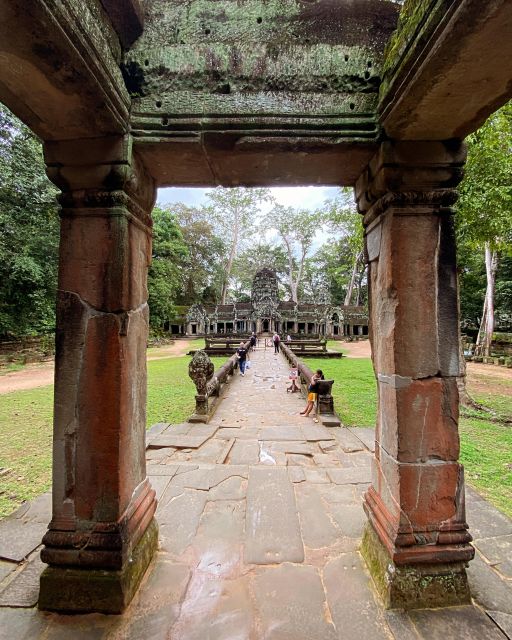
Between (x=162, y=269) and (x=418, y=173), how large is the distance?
2550 cm

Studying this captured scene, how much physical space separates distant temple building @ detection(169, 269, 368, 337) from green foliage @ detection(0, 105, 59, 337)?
1801 centimetres

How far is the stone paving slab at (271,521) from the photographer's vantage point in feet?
7.54

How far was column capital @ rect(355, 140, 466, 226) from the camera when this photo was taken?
1949 mm

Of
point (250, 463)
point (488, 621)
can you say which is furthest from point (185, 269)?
point (488, 621)

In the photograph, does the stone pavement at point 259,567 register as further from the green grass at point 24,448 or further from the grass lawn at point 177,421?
the grass lawn at point 177,421

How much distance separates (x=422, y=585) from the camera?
1.88m

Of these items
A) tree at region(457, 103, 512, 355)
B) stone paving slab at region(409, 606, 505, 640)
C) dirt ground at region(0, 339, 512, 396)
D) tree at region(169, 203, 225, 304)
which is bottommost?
dirt ground at region(0, 339, 512, 396)

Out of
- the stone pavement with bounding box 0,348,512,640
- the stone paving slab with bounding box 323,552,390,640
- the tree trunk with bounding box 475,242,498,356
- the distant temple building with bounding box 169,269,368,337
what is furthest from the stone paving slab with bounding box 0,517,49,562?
the distant temple building with bounding box 169,269,368,337

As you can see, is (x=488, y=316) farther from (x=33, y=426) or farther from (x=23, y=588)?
(x=23, y=588)

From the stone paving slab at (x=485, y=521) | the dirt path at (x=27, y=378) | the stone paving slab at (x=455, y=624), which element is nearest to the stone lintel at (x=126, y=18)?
the stone paving slab at (x=455, y=624)

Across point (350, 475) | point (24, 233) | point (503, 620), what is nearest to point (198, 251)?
point (24, 233)

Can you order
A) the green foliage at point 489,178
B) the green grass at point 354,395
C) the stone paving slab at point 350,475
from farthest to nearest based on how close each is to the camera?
the green grass at point 354,395, the green foliage at point 489,178, the stone paving slab at point 350,475

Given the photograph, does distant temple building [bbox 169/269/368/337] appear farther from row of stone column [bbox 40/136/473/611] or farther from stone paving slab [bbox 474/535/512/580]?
row of stone column [bbox 40/136/473/611]

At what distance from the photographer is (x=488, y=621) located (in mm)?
1762
